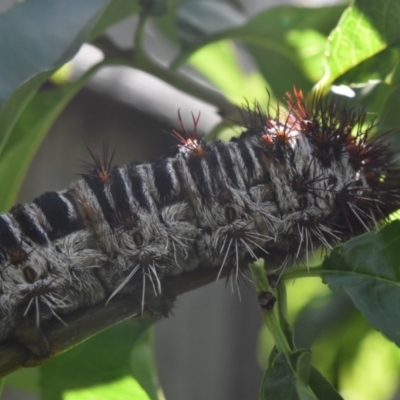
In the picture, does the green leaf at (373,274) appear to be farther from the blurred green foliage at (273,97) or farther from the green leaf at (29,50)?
the green leaf at (29,50)

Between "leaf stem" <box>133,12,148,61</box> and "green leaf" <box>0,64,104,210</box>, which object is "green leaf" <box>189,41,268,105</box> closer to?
"leaf stem" <box>133,12,148,61</box>

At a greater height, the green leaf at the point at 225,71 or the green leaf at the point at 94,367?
the green leaf at the point at 225,71

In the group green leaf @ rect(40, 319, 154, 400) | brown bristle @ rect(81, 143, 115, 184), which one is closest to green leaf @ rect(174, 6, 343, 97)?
brown bristle @ rect(81, 143, 115, 184)

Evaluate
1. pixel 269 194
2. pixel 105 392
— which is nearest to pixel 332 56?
pixel 269 194

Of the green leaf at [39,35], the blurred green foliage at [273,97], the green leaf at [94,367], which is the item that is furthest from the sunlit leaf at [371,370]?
the green leaf at [39,35]

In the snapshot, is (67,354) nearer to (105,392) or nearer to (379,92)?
(105,392)

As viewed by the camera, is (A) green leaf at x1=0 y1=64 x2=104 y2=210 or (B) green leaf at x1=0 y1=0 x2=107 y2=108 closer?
(B) green leaf at x1=0 y1=0 x2=107 y2=108
